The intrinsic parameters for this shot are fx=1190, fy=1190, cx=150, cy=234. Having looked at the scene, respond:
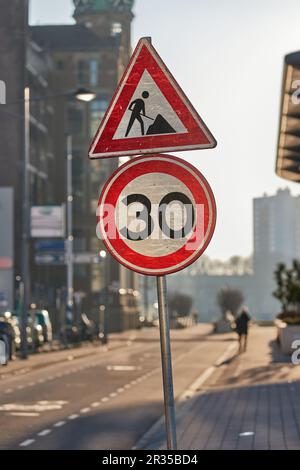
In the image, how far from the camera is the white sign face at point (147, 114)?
6.25 meters

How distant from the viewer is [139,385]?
30016 mm

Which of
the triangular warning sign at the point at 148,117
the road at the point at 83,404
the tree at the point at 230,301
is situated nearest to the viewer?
the triangular warning sign at the point at 148,117

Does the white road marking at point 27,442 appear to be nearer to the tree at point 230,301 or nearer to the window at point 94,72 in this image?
the window at point 94,72

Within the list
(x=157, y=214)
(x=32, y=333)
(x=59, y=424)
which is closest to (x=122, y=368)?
(x=32, y=333)

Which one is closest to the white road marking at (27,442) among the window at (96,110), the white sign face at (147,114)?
the white sign face at (147,114)

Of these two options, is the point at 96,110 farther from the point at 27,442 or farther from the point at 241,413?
the point at 27,442

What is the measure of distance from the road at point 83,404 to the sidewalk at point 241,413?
697 mm

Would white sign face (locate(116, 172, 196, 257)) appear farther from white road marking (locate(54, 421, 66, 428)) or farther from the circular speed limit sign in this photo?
white road marking (locate(54, 421, 66, 428))

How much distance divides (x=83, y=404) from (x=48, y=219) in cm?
3468

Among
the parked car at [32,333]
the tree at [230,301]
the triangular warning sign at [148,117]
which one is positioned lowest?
the tree at [230,301]

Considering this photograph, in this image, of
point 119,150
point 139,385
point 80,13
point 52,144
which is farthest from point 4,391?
point 80,13

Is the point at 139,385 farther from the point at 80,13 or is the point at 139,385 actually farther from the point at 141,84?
the point at 80,13

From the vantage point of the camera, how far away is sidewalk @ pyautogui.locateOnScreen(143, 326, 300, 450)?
15.1 metres

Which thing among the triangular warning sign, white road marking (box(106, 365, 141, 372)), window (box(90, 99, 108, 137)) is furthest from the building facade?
the triangular warning sign
